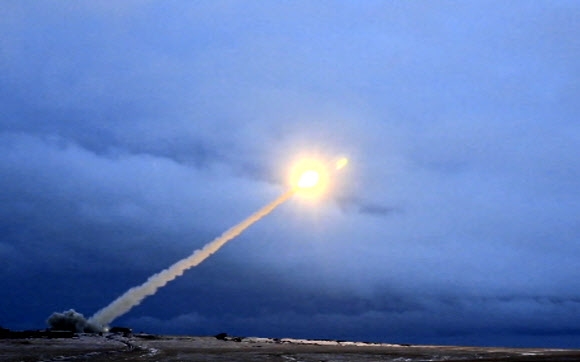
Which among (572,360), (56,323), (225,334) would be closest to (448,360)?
(572,360)

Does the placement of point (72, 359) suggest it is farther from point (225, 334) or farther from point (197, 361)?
point (225, 334)

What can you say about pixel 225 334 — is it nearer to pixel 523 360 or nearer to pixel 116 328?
pixel 116 328

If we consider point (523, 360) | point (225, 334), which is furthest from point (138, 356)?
point (225, 334)

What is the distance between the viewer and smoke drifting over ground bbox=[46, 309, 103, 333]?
108 meters

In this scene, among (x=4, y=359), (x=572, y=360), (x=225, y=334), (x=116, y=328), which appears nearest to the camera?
(x=4, y=359)

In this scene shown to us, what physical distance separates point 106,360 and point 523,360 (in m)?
33.6

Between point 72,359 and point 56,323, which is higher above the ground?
point 56,323

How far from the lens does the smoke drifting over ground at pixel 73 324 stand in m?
108

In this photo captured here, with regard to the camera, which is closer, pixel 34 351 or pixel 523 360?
pixel 523 360

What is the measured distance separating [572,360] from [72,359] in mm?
39744

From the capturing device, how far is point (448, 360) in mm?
57500

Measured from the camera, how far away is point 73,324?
4289 inches

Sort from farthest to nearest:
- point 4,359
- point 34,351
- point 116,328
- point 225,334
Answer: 1. point 116,328
2. point 225,334
3. point 34,351
4. point 4,359

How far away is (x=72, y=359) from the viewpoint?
53156 mm
